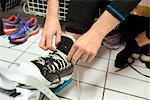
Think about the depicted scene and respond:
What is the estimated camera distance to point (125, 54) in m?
1.05

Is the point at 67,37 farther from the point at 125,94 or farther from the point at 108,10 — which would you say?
the point at 125,94

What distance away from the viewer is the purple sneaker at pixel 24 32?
45.6 inches

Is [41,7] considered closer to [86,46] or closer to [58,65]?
[58,65]

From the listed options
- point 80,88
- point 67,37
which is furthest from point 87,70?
point 67,37

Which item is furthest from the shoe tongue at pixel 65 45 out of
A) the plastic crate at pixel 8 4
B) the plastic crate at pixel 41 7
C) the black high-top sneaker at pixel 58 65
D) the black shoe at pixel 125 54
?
the plastic crate at pixel 8 4

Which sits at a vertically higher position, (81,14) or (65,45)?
(81,14)

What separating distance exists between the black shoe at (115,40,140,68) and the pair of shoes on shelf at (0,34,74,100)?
1.05ft

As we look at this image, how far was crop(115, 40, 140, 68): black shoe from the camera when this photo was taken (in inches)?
41.2

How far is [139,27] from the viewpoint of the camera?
1.17 m

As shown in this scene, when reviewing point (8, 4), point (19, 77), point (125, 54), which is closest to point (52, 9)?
point (19, 77)

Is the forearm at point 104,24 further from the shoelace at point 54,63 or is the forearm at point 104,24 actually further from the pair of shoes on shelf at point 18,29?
the pair of shoes on shelf at point 18,29

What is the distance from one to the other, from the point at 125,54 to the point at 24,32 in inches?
23.1

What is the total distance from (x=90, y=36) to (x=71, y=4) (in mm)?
284

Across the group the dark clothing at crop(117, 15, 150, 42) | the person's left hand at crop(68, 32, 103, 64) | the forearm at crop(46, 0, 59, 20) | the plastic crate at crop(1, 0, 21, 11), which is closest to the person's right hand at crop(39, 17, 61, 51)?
the forearm at crop(46, 0, 59, 20)
